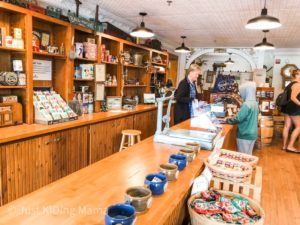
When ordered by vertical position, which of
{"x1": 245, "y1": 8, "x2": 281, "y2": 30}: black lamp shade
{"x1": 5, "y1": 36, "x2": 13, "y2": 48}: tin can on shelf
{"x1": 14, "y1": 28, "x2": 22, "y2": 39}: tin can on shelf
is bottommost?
{"x1": 5, "y1": 36, "x2": 13, "y2": 48}: tin can on shelf

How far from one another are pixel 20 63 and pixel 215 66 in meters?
12.1

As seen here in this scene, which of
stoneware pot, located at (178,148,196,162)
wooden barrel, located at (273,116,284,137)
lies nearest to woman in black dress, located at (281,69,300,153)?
wooden barrel, located at (273,116,284,137)

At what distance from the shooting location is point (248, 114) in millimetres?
3477

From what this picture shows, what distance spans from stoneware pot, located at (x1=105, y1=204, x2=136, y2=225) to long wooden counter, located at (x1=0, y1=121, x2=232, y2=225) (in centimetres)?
8

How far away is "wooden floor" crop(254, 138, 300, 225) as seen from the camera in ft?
10.0

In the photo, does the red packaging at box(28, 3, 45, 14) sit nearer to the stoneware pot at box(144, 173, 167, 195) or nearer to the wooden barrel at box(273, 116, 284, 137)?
the stoneware pot at box(144, 173, 167, 195)

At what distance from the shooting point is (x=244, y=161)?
2.37 metres

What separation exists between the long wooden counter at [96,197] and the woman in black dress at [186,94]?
2.27m

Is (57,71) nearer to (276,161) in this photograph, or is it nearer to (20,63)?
(20,63)

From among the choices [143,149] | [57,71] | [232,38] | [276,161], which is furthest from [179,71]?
[143,149]

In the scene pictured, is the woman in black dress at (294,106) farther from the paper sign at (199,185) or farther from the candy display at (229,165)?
the paper sign at (199,185)

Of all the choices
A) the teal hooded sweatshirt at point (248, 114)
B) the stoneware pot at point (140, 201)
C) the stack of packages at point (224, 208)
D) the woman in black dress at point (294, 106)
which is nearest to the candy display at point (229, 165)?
the stack of packages at point (224, 208)

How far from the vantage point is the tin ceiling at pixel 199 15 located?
4.21m

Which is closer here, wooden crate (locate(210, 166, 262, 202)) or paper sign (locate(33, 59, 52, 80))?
wooden crate (locate(210, 166, 262, 202))
